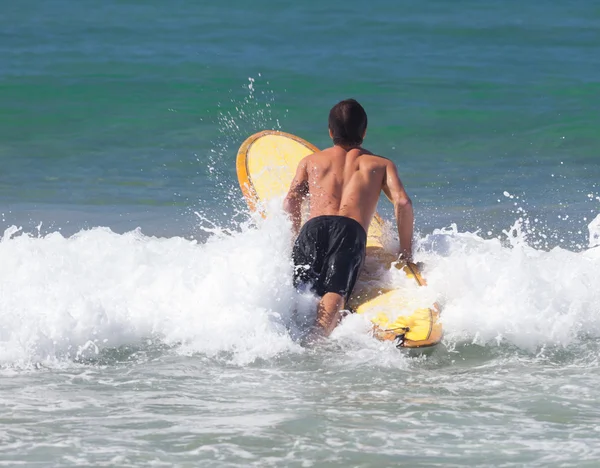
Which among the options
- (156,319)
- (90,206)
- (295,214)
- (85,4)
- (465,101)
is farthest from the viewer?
(85,4)

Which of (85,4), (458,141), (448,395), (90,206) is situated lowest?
(448,395)

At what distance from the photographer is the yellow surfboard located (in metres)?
4.90

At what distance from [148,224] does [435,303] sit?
3720 mm

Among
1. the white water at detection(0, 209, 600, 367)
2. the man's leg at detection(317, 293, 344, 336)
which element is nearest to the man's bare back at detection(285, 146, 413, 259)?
the white water at detection(0, 209, 600, 367)

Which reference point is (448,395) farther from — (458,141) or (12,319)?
(458,141)

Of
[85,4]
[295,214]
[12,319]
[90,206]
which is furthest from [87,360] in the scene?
[85,4]

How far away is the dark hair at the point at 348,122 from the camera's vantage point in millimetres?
5391

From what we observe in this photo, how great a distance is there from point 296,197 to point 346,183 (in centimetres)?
35

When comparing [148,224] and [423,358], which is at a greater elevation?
[148,224]

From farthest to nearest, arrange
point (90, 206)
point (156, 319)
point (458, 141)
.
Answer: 1. point (458, 141)
2. point (90, 206)
3. point (156, 319)

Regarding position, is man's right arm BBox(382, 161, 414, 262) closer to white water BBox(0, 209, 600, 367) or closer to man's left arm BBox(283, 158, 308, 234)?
white water BBox(0, 209, 600, 367)

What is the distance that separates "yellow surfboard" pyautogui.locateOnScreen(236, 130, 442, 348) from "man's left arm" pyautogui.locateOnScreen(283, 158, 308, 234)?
496 millimetres

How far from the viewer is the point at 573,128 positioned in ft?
38.9

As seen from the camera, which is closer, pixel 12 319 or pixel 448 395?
pixel 448 395
